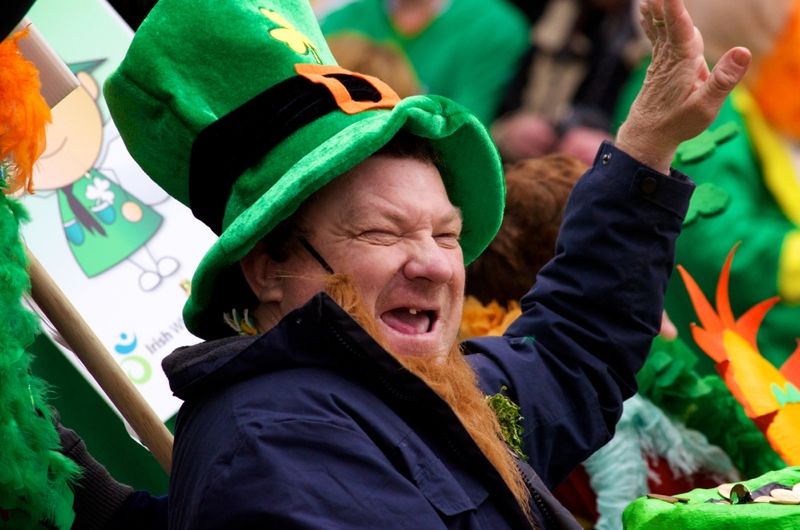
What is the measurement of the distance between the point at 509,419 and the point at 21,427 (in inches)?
30.1

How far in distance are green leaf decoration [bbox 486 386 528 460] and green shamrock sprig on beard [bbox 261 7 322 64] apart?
2.04 feet

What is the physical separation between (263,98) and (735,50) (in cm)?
76

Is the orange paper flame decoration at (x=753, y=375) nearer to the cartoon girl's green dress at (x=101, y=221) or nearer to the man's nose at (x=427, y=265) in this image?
the man's nose at (x=427, y=265)

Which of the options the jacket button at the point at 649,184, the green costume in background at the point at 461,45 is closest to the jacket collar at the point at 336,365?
the jacket button at the point at 649,184

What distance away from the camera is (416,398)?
6.82 ft

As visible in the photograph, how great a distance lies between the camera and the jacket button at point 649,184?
8.18 feet

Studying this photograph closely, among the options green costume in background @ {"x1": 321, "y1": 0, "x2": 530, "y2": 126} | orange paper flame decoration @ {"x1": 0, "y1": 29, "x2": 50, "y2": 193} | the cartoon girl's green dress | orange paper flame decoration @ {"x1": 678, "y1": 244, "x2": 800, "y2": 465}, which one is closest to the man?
orange paper flame decoration @ {"x1": 0, "y1": 29, "x2": 50, "y2": 193}

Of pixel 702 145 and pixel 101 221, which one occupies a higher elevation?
pixel 101 221

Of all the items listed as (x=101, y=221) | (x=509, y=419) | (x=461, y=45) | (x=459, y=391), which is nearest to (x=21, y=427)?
(x=459, y=391)

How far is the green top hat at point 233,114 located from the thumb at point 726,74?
388mm

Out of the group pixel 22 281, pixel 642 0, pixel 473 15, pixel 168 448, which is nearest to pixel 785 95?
pixel 473 15

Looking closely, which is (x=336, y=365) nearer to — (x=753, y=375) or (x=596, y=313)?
(x=596, y=313)

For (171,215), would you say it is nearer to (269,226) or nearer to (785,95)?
Answer: (269,226)

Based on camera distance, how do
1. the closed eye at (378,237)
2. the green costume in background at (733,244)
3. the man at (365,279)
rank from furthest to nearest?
the green costume in background at (733,244) < the closed eye at (378,237) < the man at (365,279)
